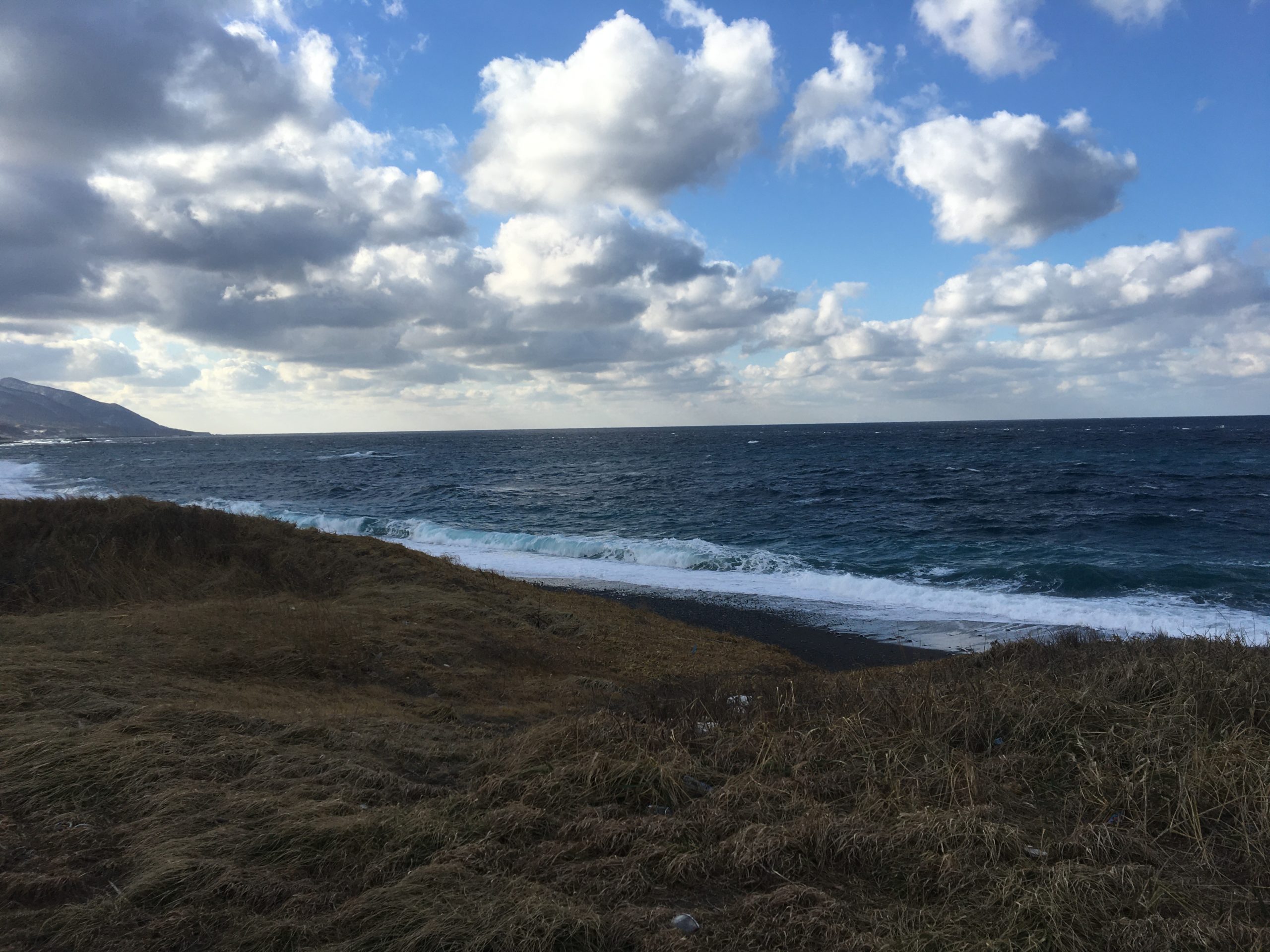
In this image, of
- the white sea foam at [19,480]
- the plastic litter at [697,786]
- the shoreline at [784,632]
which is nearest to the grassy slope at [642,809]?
the plastic litter at [697,786]

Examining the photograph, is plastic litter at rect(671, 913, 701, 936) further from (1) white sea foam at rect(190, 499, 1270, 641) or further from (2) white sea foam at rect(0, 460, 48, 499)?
(2) white sea foam at rect(0, 460, 48, 499)

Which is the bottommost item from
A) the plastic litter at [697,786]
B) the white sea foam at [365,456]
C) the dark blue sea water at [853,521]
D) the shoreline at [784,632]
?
the shoreline at [784,632]

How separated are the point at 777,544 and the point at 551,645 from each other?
1432 cm

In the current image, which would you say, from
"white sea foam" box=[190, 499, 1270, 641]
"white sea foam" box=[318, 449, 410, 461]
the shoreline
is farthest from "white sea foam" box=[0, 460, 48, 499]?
"white sea foam" box=[318, 449, 410, 461]

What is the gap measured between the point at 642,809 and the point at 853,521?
84.4 ft

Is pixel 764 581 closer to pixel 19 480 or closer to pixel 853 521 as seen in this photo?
pixel 853 521

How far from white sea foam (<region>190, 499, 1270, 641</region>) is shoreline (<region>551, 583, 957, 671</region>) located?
1.32 meters

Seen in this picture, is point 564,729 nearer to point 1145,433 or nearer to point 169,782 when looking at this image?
point 169,782

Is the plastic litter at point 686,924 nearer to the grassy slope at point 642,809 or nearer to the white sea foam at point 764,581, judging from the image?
the grassy slope at point 642,809

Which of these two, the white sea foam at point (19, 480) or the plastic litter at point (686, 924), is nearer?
the plastic litter at point (686, 924)

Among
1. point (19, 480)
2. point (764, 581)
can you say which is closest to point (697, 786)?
point (764, 581)

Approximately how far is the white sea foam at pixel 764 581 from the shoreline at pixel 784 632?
51.9 inches

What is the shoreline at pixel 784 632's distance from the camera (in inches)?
479

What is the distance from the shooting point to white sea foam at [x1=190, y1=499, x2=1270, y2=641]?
14.6 m
